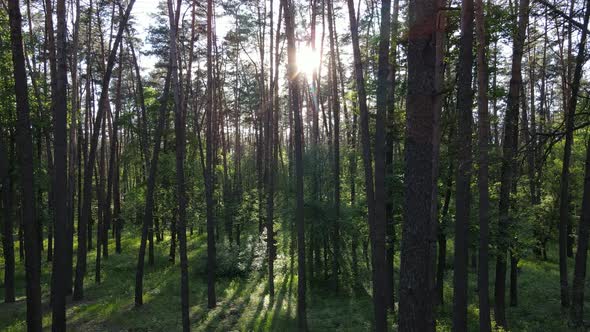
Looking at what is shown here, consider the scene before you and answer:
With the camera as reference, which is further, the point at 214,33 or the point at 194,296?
the point at 214,33

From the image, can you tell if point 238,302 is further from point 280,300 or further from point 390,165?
point 390,165

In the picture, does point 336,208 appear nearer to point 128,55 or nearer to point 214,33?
point 214,33

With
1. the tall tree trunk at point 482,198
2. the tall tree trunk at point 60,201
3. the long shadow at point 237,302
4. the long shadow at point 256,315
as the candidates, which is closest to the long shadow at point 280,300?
the long shadow at point 256,315

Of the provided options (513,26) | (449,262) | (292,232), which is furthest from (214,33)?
(449,262)

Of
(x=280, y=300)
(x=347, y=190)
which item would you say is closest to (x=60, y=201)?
(x=280, y=300)

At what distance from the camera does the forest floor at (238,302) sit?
1298cm

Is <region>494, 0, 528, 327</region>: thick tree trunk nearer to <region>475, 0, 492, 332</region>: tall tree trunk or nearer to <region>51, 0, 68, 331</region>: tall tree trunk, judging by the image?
<region>475, 0, 492, 332</region>: tall tree trunk

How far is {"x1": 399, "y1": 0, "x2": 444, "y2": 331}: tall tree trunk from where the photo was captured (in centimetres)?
490

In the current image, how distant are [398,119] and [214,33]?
15.1 metres

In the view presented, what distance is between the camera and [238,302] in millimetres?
16125

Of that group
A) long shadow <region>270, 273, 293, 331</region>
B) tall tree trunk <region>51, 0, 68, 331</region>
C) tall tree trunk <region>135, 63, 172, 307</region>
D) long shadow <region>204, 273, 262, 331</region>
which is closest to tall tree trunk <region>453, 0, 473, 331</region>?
long shadow <region>270, 273, 293, 331</region>

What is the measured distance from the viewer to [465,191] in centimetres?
925

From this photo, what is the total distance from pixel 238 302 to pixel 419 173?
42.8 feet

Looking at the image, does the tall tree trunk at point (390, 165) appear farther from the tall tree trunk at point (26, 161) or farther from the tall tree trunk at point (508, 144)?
the tall tree trunk at point (26, 161)
